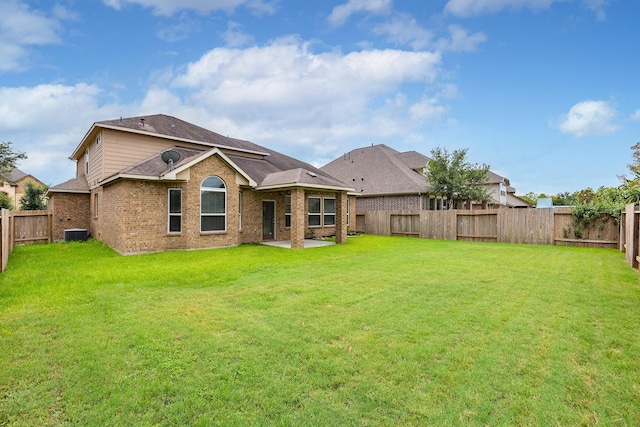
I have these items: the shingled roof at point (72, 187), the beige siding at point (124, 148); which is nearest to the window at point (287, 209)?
the beige siding at point (124, 148)

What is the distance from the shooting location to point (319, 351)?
11.7 ft

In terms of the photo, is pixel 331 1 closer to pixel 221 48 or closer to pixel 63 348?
pixel 221 48

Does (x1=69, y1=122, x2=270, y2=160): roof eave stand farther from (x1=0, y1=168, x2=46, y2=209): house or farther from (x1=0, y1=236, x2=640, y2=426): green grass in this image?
(x1=0, y1=168, x2=46, y2=209): house

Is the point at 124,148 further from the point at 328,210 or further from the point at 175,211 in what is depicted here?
the point at 328,210

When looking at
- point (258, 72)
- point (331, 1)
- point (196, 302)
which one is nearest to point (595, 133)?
point (331, 1)

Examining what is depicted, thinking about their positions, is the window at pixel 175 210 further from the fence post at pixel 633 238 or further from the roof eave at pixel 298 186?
the fence post at pixel 633 238

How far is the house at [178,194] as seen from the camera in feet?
38.6

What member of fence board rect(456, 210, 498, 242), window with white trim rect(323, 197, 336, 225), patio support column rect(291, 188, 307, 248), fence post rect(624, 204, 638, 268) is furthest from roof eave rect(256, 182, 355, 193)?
fence post rect(624, 204, 638, 268)

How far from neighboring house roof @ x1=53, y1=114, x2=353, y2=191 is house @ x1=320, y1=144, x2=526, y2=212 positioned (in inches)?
297

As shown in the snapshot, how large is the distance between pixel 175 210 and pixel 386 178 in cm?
1736

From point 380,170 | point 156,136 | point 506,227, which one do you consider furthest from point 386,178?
point 156,136

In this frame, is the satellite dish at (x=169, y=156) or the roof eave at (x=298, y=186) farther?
the roof eave at (x=298, y=186)

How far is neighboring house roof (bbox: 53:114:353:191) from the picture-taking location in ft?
39.3

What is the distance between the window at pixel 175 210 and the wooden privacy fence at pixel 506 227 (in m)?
13.1
